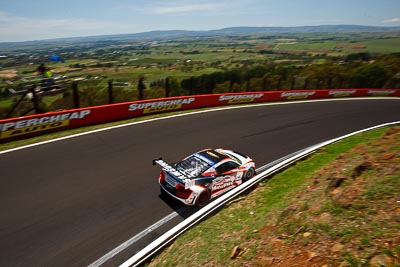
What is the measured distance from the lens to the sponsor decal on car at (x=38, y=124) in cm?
1339

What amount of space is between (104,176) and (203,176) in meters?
3.59

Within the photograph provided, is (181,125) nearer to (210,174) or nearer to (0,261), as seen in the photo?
(210,174)

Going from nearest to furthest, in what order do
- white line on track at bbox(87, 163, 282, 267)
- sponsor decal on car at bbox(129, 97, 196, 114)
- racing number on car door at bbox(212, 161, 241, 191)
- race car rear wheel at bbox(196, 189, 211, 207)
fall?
white line on track at bbox(87, 163, 282, 267) < race car rear wheel at bbox(196, 189, 211, 207) < racing number on car door at bbox(212, 161, 241, 191) < sponsor decal on car at bbox(129, 97, 196, 114)

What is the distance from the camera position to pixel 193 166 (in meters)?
9.37

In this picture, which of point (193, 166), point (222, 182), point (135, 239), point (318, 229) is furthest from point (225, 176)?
point (318, 229)

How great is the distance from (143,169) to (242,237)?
582cm

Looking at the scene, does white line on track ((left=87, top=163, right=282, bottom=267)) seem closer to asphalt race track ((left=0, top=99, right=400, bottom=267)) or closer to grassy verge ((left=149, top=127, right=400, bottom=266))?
asphalt race track ((left=0, top=99, right=400, bottom=267))

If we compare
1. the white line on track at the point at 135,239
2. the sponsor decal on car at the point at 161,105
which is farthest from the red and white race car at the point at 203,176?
the sponsor decal on car at the point at 161,105

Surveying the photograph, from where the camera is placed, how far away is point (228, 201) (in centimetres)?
859

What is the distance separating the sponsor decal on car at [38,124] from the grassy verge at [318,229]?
10.4 m

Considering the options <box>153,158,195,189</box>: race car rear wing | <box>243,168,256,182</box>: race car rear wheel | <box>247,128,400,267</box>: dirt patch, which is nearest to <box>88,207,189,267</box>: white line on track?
<box>153,158,195,189</box>: race car rear wing

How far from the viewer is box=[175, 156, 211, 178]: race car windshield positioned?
9.02 m

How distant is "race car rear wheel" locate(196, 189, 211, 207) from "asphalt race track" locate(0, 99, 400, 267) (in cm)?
70

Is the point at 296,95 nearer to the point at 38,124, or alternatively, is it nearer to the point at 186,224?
the point at 38,124
